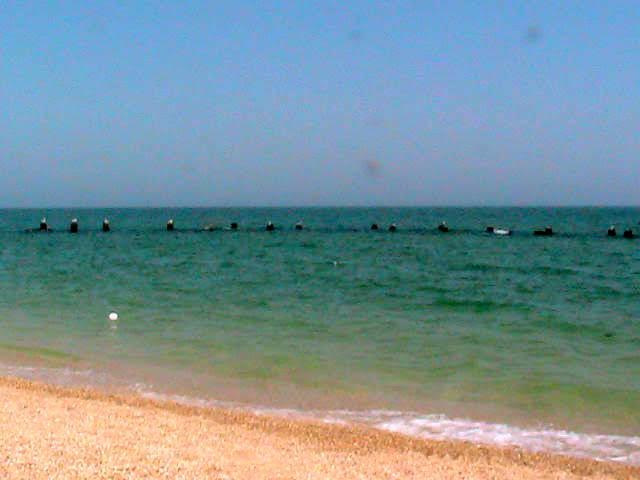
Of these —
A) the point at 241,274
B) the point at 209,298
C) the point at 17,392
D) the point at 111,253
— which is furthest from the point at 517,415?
the point at 111,253

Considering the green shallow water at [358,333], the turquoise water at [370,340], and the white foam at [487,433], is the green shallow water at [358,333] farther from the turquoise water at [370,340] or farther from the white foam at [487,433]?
the white foam at [487,433]

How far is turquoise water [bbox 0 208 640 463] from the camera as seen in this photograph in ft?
36.5

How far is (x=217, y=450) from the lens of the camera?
827 centimetres

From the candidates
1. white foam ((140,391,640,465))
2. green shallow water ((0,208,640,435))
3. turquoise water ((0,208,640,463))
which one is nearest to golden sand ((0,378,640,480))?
white foam ((140,391,640,465))

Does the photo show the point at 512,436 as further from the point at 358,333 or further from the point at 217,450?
the point at 358,333

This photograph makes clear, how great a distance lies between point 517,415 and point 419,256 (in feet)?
104

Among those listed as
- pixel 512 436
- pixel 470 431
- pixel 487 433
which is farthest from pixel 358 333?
pixel 512 436

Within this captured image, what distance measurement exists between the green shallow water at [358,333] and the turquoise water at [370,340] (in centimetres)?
5

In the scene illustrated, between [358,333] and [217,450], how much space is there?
29.6ft

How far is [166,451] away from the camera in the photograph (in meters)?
7.93

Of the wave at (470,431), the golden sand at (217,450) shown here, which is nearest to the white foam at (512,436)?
the wave at (470,431)

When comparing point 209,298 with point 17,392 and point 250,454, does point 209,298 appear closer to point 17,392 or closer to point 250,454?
point 17,392

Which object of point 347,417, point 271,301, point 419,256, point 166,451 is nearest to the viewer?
point 166,451

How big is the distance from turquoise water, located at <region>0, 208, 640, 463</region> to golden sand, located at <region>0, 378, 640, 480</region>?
0.85 meters
